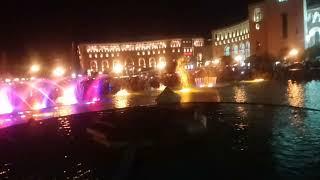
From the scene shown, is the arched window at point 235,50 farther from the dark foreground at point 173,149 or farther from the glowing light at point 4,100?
the dark foreground at point 173,149

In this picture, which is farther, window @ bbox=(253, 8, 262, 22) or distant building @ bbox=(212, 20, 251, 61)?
distant building @ bbox=(212, 20, 251, 61)

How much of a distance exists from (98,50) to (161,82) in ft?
340

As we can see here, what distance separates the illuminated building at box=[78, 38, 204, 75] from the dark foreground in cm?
14087

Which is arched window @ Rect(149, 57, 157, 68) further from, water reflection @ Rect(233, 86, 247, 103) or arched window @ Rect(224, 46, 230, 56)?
water reflection @ Rect(233, 86, 247, 103)

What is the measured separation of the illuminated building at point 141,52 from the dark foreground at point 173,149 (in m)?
141

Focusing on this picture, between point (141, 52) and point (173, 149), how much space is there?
495ft

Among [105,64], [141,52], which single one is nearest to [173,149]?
[105,64]

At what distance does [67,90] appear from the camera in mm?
52719

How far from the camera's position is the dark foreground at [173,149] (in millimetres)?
12289

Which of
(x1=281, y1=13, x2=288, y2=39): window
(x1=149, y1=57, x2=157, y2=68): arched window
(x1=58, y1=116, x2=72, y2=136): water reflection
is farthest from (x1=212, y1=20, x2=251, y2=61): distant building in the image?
(x1=58, y1=116, x2=72, y2=136): water reflection

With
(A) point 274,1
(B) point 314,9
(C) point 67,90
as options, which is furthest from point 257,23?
(C) point 67,90

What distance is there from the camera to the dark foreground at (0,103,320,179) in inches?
484

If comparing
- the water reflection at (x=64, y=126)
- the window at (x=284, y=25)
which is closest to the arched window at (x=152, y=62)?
the window at (x=284, y=25)

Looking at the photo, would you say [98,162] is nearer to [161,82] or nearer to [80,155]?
[80,155]
